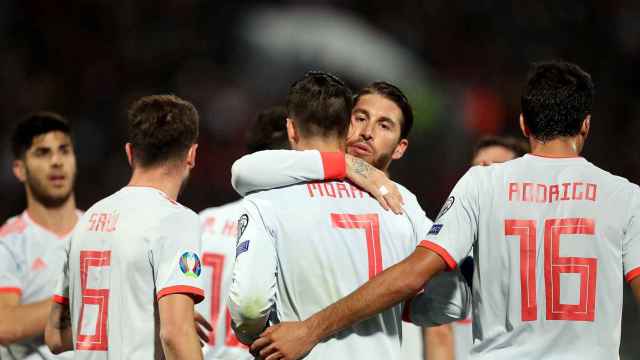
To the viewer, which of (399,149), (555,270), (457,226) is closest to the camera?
(555,270)

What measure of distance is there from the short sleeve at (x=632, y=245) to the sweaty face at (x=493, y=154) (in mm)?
2507

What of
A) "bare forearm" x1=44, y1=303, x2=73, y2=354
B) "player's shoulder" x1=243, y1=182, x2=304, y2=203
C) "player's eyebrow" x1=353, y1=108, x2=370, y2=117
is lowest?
"bare forearm" x1=44, y1=303, x2=73, y2=354

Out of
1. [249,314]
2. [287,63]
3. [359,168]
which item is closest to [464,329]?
[359,168]

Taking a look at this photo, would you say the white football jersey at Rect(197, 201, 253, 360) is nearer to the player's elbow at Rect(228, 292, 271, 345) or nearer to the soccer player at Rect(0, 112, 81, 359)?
the soccer player at Rect(0, 112, 81, 359)

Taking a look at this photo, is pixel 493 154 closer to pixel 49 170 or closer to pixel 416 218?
pixel 416 218

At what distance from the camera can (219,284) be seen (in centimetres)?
633

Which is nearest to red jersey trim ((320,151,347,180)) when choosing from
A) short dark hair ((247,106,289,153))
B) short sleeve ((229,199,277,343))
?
short sleeve ((229,199,277,343))

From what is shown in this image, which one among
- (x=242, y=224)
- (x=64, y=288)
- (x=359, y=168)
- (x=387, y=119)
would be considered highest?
(x=387, y=119)

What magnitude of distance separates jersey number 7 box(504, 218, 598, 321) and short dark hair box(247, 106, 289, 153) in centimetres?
240

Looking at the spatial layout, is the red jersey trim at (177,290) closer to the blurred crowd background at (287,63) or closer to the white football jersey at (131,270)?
the white football jersey at (131,270)

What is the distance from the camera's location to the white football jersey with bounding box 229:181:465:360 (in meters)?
4.44

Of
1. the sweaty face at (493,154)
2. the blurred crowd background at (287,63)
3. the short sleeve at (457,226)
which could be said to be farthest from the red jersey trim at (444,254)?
the blurred crowd background at (287,63)

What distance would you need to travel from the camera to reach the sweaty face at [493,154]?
6.90 meters

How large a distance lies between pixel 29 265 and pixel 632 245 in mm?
3812
